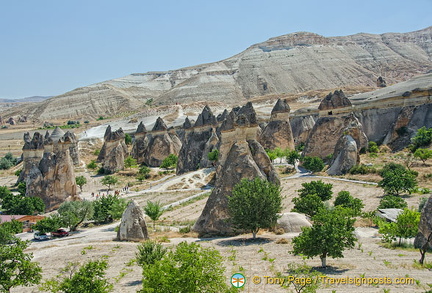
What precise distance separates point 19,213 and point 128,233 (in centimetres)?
1277

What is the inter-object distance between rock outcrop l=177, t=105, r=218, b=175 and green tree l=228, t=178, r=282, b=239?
23.4m

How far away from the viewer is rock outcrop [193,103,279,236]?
16.6m

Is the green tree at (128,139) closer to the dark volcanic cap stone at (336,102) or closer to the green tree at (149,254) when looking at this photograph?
the dark volcanic cap stone at (336,102)

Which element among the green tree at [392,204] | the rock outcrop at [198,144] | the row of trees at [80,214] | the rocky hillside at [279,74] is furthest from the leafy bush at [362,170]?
the rocky hillside at [279,74]

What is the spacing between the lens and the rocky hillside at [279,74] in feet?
402

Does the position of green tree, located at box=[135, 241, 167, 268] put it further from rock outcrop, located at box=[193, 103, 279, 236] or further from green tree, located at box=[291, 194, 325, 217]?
green tree, located at box=[291, 194, 325, 217]

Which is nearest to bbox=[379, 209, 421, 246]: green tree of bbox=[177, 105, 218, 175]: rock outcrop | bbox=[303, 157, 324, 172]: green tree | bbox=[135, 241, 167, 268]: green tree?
bbox=[135, 241, 167, 268]: green tree

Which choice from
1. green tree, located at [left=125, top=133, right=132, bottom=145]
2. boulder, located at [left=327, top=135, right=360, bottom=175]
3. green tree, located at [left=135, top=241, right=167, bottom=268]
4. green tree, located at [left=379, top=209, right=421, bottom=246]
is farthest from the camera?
green tree, located at [left=125, top=133, right=132, bottom=145]

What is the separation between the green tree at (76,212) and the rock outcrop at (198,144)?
55.0 feet

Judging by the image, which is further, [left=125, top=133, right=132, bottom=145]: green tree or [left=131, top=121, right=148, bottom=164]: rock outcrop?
[left=125, top=133, right=132, bottom=145]: green tree

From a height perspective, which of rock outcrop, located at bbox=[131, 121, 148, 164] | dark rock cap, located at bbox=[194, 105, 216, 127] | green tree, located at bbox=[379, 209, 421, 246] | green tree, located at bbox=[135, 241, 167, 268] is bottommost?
green tree, located at bbox=[379, 209, 421, 246]

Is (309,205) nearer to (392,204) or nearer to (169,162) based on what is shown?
(392,204)

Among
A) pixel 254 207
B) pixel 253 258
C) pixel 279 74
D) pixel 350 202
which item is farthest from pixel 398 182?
pixel 279 74

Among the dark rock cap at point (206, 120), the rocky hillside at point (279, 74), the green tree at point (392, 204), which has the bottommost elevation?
the green tree at point (392, 204)
